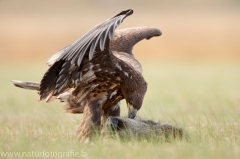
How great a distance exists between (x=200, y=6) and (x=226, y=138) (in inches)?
1596

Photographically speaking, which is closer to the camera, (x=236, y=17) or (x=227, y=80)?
(x=227, y=80)

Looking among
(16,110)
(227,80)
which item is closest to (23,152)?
(16,110)

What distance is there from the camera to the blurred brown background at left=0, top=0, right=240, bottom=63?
102ft

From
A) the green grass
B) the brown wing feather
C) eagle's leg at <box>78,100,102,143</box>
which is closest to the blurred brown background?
the green grass

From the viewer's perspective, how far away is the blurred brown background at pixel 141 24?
31078mm

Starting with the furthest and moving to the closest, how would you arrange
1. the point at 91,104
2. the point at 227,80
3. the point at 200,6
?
the point at 200,6 → the point at 227,80 → the point at 91,104

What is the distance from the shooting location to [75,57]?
271 inches

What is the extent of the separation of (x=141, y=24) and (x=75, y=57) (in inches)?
1129

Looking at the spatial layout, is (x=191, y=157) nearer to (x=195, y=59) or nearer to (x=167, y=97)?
(x=167, y=97)

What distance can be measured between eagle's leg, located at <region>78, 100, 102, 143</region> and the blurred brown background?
69.2 ft

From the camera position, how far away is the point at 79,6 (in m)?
48.4

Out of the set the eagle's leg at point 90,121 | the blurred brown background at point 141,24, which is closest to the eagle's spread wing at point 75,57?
the eagle's leg at point 90,121

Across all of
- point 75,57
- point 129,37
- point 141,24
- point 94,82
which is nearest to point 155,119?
point 129,37

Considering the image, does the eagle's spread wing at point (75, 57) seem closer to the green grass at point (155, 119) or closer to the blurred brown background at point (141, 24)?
the green grass at point (155, 119)
